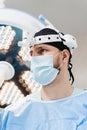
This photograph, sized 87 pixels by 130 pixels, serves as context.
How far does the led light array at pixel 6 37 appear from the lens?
1.15m

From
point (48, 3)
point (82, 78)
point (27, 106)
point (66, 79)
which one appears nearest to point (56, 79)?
point (66, 79)

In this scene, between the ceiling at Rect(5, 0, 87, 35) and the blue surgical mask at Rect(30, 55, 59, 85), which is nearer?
the blue surgical mask at Rect(30, 55, 59, 85)

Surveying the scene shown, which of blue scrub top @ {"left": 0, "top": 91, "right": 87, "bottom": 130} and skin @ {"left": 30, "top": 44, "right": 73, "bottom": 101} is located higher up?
skin @ {"left": 30, "top": 44, "right": 73, "bottom": 101}

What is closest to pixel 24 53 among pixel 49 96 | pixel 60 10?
pixel 49 96

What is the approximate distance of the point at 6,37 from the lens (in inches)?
46.6

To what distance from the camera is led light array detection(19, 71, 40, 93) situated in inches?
47.6

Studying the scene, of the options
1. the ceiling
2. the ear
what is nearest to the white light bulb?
the ear

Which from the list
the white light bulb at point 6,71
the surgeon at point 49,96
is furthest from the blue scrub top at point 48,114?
the white light bulb at point 6,71

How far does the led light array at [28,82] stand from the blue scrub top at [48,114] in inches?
2.1

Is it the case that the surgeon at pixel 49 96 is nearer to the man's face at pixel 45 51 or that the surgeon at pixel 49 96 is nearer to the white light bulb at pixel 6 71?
the man's face at pixel 45 51

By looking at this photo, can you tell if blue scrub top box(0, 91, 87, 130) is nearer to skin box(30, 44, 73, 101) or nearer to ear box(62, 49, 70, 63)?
skin box(30, 44, 73, 101)

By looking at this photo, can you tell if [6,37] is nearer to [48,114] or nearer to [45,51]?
[45,51]

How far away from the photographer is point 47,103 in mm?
1240

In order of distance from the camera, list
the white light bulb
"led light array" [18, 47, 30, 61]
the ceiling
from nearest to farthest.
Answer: the white light bulb → "led light array" [18, 47, 30, 61] → the ceiling
